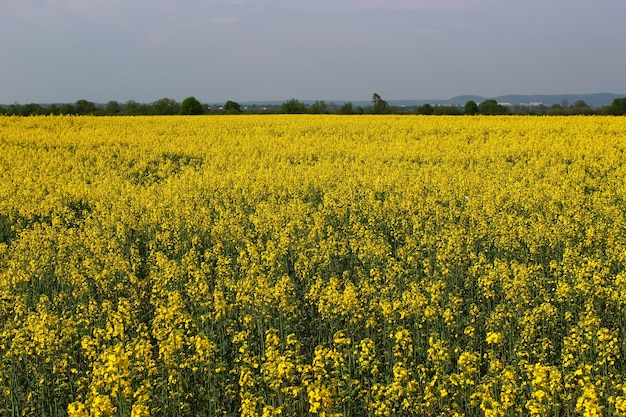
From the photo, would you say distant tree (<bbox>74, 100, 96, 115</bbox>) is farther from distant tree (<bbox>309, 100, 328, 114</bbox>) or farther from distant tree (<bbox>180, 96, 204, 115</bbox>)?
distant tree (<bbox>309, 100, 328, 114</bbox>)

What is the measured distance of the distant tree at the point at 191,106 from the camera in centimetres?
6144

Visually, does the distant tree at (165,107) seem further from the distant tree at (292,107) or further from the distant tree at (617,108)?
the distant tree at (617,108)

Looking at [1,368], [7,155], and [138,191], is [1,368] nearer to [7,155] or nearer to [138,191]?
[138,191]

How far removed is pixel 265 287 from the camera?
7578mm

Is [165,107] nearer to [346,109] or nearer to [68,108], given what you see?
[68,108]

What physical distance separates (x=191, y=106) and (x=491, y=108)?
3225 cm

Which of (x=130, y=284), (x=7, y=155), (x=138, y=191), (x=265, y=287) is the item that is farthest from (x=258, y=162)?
(x=265, y=287)

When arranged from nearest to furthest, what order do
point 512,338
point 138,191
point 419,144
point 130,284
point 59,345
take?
1. point 59,345
2. point 512,338
3. point 130,284
4. point 138,191
5. point 419,144

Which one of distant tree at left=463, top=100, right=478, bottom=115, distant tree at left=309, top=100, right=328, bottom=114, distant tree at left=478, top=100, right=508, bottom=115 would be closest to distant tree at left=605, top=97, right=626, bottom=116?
distant tree at left=478, top=100, right=508, bottom=115

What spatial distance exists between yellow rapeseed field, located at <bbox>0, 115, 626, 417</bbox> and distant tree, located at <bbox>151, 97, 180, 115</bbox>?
43571 mm

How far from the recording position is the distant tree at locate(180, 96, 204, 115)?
61438 millimetres

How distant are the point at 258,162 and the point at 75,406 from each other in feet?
58.9

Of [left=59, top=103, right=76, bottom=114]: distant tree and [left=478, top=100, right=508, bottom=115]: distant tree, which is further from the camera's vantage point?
[left=59, top=103, right=76, bottom=114]: distant tree

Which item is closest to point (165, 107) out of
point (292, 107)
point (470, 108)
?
point (292, 107)
